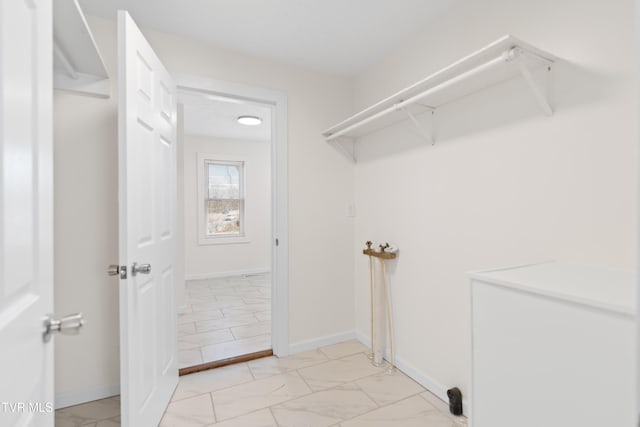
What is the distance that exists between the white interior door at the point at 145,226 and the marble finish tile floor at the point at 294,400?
0.25m

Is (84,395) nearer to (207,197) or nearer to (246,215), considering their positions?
(207,197)

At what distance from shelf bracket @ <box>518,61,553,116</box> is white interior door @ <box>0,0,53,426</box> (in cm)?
159

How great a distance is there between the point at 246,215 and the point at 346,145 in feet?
11.0

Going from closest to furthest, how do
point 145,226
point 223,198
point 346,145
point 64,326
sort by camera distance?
point 64,326, point 145,226, point 346,145, point 223,198

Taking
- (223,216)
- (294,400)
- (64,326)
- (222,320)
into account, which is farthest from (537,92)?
(223,216)

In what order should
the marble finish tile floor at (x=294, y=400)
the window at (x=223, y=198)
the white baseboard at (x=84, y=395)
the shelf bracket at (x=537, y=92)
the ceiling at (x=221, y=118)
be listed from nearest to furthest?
the shelf bracket at (x=537, y=92)
the marble finish tile floor at (x=294, y=400)
the white baseboard at (x=84, y=395)
the ceiling at (x=221, y=118)
the window at (x=223, y=198)

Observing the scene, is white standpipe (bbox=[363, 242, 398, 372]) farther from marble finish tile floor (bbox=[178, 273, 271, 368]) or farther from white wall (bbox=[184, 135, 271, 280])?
white wall (bbox=[184, 135, 271, 280])

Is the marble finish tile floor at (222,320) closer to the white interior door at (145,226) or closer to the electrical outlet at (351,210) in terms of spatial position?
the white interior door at (145,226)

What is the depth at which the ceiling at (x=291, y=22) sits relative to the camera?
1812 millimetres

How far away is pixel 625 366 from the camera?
75 cm

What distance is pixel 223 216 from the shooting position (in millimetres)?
5523

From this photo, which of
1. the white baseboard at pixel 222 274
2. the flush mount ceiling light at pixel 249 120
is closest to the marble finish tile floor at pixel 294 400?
the flush mount ceiling light at pixel 249 120

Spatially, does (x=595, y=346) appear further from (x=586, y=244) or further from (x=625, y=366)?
(x=586, y=244)

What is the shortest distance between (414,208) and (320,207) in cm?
85
